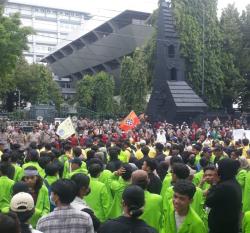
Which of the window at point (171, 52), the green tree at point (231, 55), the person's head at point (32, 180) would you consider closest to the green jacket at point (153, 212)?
the person's head at point (32, 180)

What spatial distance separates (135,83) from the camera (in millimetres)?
42000

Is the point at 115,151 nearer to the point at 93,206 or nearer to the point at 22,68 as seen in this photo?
the point at 93,206

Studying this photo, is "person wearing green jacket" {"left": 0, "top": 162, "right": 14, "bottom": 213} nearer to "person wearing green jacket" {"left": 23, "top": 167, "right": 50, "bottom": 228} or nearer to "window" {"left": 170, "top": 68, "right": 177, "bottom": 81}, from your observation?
"person wearing green jacket" {"left": 23, "top": 167, "right": 50, "bottom": 228}

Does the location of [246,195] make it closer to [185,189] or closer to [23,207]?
[185,189]

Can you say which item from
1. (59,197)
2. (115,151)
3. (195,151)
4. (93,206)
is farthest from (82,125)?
(59,197)

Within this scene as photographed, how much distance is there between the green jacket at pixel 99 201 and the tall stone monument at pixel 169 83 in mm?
27185

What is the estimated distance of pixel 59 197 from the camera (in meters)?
4.70

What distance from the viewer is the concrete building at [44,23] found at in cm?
10450

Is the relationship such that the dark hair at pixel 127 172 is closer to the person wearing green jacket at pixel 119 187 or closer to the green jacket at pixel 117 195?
the person wearing green jacket at pixel 119 187

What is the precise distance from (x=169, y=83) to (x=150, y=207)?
29.9 meters

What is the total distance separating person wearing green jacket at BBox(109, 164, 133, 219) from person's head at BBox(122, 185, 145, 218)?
2.17 metres

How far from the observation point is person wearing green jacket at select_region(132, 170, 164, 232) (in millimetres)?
5871

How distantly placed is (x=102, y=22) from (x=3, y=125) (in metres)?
38.3

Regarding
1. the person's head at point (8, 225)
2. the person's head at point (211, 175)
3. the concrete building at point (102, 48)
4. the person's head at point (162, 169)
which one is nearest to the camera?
the person's head at point (8, 225)
